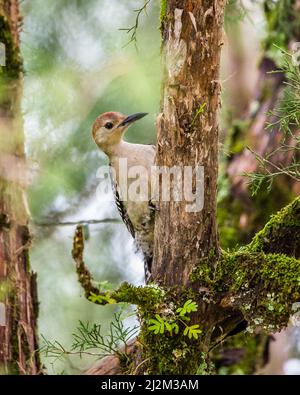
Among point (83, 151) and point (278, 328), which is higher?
point (83, 151)

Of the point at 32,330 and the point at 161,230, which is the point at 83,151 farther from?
the point at 161,230

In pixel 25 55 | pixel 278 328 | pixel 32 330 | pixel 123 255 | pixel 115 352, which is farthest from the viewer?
pixel 123 255

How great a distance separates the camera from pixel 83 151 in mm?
6574

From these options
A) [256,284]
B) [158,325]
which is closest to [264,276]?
[256,284]

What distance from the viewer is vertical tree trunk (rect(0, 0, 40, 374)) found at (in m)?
4.65

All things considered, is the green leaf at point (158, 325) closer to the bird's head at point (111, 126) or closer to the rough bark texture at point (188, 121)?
the rough bark texture at point (188, 121)

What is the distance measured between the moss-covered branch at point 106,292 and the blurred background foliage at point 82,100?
252cm

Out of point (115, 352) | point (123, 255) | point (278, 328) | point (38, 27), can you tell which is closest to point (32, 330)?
point (115, 352)

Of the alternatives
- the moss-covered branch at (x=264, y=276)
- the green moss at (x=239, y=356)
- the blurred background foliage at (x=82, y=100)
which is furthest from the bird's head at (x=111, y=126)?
the green moss at (x=239, y=356)

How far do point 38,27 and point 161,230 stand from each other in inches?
137

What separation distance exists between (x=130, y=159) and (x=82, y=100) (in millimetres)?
1720

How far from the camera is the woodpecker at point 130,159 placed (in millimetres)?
4973

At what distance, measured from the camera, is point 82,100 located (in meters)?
6.55

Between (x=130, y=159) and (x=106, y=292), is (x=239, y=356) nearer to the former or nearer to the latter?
(x=130, y=159)
